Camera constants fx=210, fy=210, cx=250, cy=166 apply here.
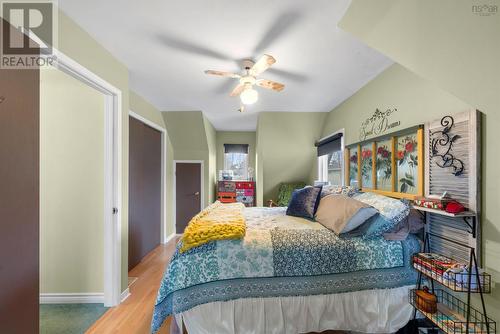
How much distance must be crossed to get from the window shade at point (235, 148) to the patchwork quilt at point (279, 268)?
408 centimetres

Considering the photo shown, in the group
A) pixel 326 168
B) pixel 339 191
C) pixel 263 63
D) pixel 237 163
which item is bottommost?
pixel 339 191

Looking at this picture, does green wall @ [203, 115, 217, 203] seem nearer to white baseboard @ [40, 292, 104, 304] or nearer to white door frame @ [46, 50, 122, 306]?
white door frame @ [46, 50, 122, 306]

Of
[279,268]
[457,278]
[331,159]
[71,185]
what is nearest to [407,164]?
[457,278]

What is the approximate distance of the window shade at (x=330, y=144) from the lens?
3.27 metres

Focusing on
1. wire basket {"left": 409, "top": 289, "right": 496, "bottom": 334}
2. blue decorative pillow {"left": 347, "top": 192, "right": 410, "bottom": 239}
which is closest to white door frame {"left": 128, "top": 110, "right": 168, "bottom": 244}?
blue decorative pillow {"left": 347, "top": 192, "right": 410, "bottom": 239}

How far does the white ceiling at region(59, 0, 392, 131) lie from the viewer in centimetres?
144

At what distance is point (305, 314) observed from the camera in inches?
59.7

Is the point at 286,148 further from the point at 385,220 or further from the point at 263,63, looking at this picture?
the point at 385,220

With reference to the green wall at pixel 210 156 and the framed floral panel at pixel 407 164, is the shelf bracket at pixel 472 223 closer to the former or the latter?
the framed floral panel at pixel 407 164

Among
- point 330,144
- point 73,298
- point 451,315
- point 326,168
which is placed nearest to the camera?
point 451,315

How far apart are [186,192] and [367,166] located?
3531mm

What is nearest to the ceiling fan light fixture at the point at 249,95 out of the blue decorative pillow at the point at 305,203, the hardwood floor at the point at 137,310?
the blue decorative pillow at the point at 305,203

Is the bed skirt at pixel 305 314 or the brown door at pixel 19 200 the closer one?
the brown door at pixel 19 200

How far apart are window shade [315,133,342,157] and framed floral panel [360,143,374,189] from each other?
0.61 meters
